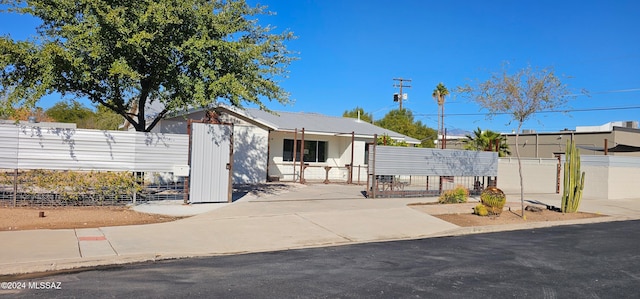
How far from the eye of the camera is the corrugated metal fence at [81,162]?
11.9 meters

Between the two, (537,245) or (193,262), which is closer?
(193,262)

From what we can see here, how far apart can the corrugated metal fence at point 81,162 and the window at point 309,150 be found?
448 inches

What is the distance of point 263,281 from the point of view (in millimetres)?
6520

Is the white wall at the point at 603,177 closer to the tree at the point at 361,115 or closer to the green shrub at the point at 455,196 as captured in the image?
the green shrub at the point at 455,196

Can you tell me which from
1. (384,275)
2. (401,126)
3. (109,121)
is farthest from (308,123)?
(401,126)

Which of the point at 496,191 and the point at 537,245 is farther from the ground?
the point at 496,191

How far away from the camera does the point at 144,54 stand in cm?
1227

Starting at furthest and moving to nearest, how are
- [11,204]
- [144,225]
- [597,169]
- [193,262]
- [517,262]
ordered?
[597,169]
[11,204]
[144,225]
[517,262]
[193,262]

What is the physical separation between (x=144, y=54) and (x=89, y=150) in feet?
9.33

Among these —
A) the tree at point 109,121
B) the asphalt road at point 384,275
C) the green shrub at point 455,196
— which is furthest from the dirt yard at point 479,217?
the tree at point 109,121

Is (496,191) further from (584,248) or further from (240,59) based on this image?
(240,59)

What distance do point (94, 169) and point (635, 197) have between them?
22.7 m

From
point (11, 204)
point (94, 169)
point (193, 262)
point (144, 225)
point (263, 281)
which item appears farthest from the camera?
A: point (94, 169)

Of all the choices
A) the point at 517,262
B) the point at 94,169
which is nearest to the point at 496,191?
the point at 517,262
